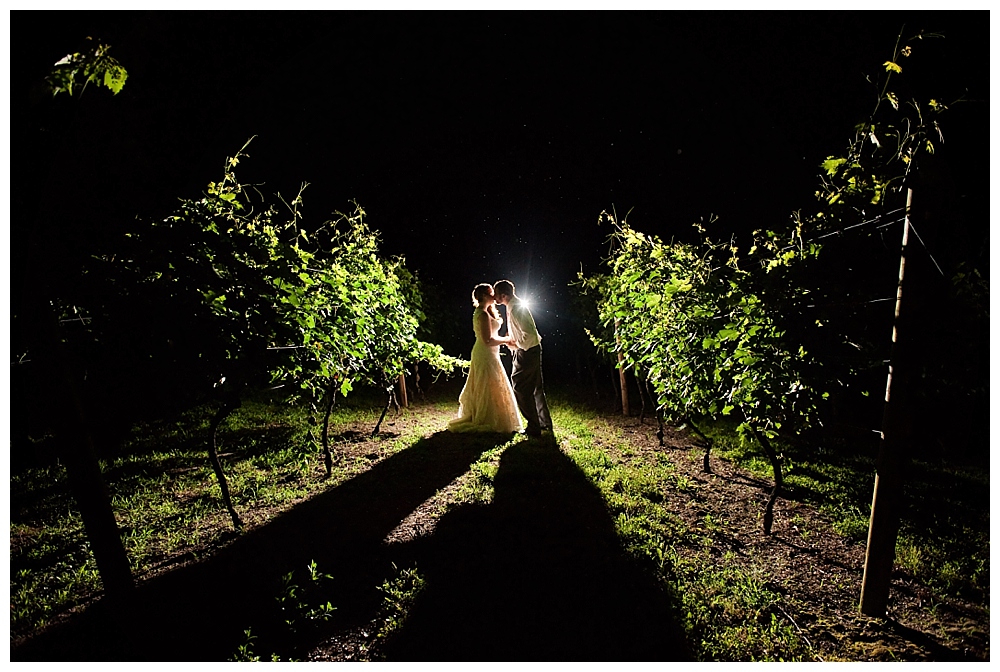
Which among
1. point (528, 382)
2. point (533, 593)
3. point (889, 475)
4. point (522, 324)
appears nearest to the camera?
point (889, 475)

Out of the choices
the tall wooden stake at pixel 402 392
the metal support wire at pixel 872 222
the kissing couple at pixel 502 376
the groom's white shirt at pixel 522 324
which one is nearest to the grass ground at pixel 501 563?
the kissing couple at pixel 502 376

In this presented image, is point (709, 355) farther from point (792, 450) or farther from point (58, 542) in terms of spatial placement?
point (58, 542)

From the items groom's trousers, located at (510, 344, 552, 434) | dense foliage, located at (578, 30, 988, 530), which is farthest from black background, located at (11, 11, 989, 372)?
groom's trousers, located at (510, 344, 552, 434)

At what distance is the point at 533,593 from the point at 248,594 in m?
1.73

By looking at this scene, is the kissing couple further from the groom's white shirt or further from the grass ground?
the grass ground

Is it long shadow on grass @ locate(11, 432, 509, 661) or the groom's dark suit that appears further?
the groom's dark suit

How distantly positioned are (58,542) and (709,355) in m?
5.40

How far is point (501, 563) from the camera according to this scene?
3.02m

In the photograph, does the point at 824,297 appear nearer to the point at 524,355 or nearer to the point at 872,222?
the point at 872,222

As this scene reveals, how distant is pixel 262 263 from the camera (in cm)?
303

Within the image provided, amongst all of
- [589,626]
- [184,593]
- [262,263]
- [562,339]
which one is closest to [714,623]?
[589,626]

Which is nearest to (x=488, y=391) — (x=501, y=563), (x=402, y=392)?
(x=402, y=392)

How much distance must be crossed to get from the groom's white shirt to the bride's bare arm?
0.26 meters

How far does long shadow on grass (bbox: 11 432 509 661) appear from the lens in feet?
7.42
